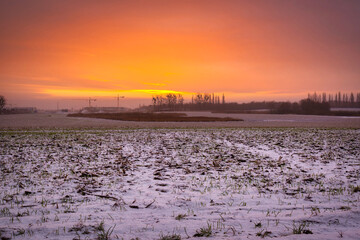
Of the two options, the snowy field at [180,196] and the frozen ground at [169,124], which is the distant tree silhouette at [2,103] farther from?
the snowy field at [180,196]

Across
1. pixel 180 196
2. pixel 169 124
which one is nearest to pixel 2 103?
pixel 169 124

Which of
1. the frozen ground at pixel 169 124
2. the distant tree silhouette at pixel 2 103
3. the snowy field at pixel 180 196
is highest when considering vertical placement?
the distant tree silhouette at pixel 2 103

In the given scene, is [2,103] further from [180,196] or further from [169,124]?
[180,196]

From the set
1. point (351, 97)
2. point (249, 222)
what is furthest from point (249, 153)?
point (351, 97)

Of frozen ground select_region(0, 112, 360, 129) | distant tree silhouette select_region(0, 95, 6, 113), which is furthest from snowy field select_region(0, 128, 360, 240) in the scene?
distant tree silhouette select_region(0, 95, 6, 113)

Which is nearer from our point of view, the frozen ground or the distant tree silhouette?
the frozen ground

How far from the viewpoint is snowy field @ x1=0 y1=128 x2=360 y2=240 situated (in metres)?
4.22

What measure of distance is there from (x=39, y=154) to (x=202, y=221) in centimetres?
1017

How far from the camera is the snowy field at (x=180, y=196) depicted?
422 cm

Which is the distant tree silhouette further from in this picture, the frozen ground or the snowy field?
the snowy field

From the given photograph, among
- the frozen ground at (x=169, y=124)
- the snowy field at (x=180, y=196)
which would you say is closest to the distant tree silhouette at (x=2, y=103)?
the frozen ground at (x=169, y=124)

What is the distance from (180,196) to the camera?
6160mm

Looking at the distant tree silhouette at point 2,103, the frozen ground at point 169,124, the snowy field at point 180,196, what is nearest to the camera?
the snowy field at point 180,196

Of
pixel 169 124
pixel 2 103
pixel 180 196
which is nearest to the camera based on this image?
pixel 180 196
